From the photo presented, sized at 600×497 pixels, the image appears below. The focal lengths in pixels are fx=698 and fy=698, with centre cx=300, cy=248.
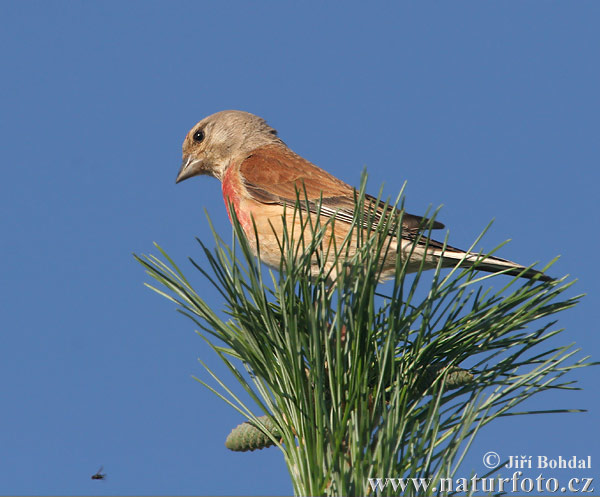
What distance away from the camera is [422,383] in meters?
2.45

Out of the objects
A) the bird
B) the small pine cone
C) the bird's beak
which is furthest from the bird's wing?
the small pine cone

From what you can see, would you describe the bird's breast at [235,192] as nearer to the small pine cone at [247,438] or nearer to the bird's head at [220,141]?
the bird's head at [220,141]

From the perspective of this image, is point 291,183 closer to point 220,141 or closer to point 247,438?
point 220,141

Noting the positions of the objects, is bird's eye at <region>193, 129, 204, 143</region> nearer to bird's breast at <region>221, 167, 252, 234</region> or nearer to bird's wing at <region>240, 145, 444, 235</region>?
bird's breast at <region>221, 167, 252, 234</region>

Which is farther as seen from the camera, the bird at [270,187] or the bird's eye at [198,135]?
the bird's eye at [198,135]

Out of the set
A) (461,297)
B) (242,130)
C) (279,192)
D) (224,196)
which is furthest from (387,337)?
(242,130)

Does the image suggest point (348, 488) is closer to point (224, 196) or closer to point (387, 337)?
point (387, 337)

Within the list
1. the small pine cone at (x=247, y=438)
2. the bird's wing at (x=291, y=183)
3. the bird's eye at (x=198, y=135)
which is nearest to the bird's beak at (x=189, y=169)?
the bird's eye at (x=198, y=135)

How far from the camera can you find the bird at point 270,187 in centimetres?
407

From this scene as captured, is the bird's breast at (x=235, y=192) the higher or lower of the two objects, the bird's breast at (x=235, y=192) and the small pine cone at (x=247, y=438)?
the higher

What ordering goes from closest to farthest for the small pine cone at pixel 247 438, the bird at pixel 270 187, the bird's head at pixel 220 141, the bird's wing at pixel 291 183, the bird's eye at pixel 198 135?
the small pine cone at pixel 247 438 → the bird at pixel 270 187 → the bird's wing at pixel 291 183 → the bird's head at pixel 220 141 → the bird's eye at pixel 198 135

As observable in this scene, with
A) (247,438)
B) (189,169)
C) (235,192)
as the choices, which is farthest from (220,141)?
(247,438)

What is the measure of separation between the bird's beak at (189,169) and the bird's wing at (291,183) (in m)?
0.67

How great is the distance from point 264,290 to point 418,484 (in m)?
0.79
